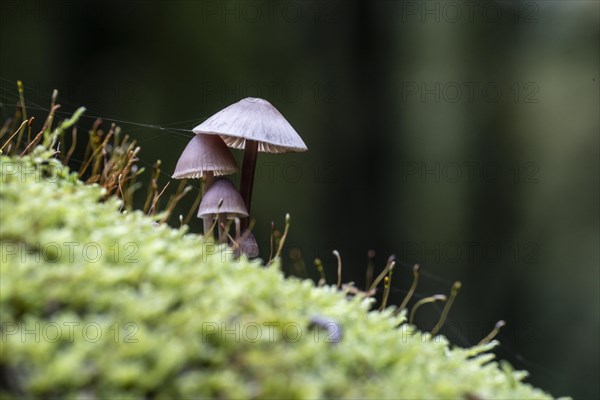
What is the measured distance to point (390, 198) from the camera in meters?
4.71

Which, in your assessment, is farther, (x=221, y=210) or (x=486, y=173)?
(x=486, y=173)

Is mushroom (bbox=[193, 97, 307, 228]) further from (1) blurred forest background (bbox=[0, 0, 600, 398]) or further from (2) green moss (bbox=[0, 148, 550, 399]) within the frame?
(1) blurred forest background (bbox=[0, 0, 600, 398])

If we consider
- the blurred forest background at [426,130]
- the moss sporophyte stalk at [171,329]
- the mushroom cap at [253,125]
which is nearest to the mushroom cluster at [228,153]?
the mushroom cap at [253,125]

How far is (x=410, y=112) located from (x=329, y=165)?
92cm

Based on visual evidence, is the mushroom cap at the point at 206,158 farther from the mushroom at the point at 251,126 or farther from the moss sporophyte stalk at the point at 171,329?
the moss sporophyte stalk at the point at 171,329

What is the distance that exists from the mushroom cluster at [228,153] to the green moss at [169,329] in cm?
61

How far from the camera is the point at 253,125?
1411 mm

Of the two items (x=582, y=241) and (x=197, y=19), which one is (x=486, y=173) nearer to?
(x=582, y=241)

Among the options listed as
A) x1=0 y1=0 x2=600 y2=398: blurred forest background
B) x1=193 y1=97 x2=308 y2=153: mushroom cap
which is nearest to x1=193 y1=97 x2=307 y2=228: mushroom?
x1=193 y1=97 x2=308 y2=153: mushroom cap

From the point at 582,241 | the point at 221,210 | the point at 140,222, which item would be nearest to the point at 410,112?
the point at 582,241

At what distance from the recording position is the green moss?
0.50m

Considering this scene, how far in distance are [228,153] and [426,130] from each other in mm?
3695

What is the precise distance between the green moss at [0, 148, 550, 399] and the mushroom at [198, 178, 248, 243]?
60 centimetres

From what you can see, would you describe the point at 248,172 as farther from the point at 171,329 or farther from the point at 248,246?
the point at 171,329
